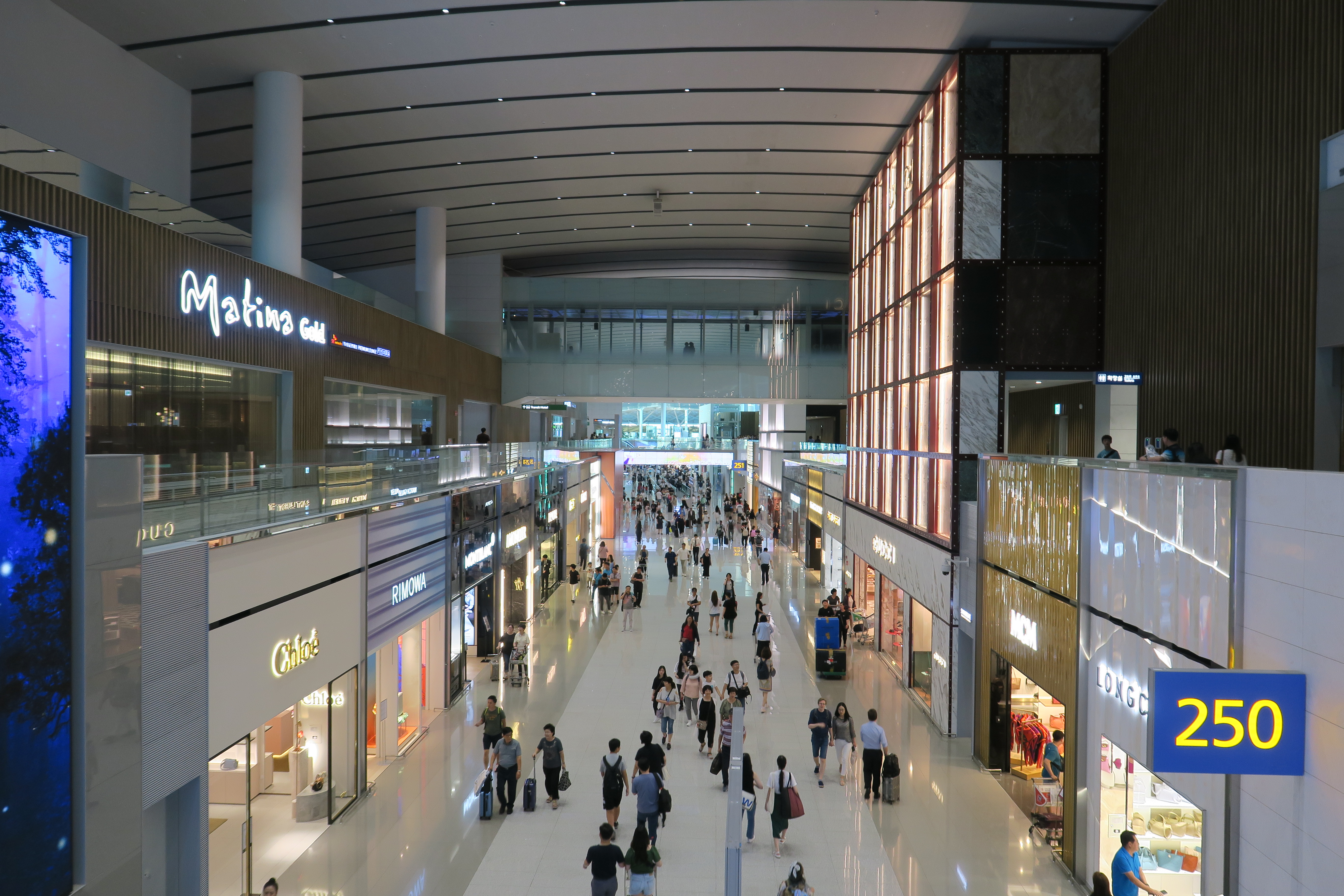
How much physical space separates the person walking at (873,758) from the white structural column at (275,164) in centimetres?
1186

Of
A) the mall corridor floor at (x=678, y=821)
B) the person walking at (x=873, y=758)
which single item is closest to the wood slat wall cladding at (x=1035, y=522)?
the person walking at (x=873, y=758)

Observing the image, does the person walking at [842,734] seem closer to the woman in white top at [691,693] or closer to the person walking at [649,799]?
the woman in white top at [691,693]

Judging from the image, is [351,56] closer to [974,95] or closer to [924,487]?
[974,95]

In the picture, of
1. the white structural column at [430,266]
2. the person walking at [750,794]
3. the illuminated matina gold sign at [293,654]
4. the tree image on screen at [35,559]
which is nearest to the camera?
the tree image on screen at [35,559]

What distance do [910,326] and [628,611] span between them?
9.36 m

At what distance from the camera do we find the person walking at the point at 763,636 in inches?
605

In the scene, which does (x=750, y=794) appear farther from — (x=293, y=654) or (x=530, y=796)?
(x=293, y=654)

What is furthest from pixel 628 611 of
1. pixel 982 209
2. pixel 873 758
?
pixel 982 209

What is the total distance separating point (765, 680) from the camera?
577 inches

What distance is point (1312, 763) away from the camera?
17.7 feet

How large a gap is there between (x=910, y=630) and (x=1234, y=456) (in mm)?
9684

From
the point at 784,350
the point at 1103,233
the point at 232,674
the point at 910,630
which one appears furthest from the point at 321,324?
the point at 784,350

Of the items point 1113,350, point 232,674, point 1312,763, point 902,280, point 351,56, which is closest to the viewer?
point 1312,763

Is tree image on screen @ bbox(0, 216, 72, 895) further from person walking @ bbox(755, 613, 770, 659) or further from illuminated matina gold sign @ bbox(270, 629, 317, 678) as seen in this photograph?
person walking @ bbox(755, 613, 770, 659)
